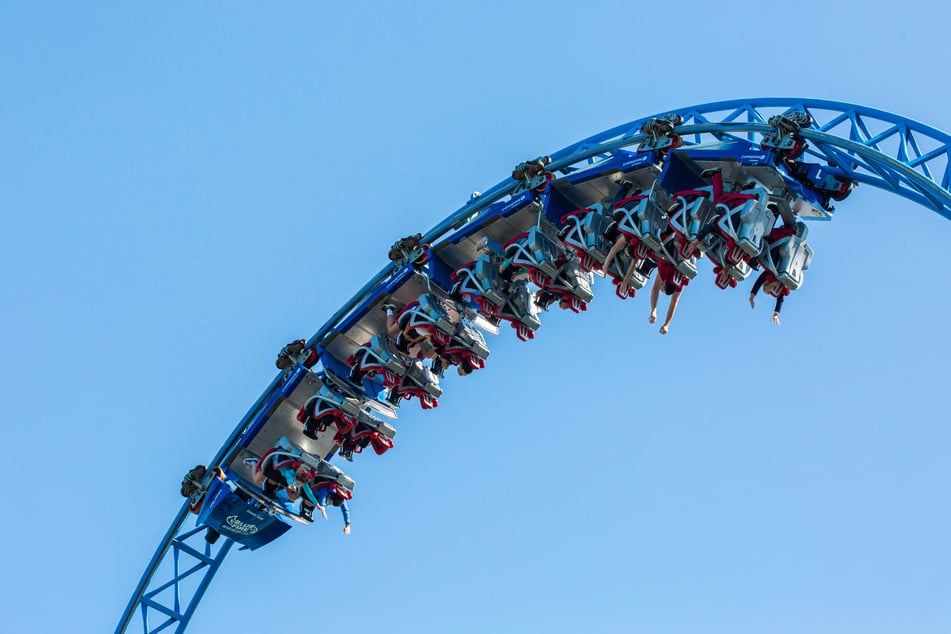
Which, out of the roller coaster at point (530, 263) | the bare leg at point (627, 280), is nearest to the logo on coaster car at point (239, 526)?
the roller coaster at point (530, 263)

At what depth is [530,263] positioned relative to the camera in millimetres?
22016

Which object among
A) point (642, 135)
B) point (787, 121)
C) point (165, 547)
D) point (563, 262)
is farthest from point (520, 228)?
point (165, 547)

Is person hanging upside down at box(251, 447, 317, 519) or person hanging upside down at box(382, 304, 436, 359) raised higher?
person hanging upside down at box(382, 304, 436, 359)

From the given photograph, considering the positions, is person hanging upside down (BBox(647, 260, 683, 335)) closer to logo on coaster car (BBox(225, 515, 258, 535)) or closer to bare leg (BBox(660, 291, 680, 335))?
bare leg (BBox(660, 291, 680, 335))

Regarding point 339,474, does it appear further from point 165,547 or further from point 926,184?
point 926,184

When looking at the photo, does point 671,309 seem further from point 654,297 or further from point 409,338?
point 409,338

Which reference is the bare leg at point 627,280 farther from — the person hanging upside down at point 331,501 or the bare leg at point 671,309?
the person hanging upside down at point 331,501

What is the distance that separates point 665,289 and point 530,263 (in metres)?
2.03

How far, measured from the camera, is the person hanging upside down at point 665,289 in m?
21.0

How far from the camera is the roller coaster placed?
19.5m

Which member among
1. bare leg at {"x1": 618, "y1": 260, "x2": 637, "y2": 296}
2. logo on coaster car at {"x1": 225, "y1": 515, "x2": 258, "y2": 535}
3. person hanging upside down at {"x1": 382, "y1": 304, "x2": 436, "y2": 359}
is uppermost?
person hanging upside down at {"x1": 382, "y1": 304, "x2": 436, "y2": 359}

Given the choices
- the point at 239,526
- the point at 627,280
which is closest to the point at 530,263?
the point at 627,280

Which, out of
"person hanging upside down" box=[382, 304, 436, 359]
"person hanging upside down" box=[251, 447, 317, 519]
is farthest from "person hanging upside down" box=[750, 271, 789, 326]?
"person hanging upside down" box=[251, 447, 317, 519]

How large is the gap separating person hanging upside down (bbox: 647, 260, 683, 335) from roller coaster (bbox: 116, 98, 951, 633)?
0.03 m
